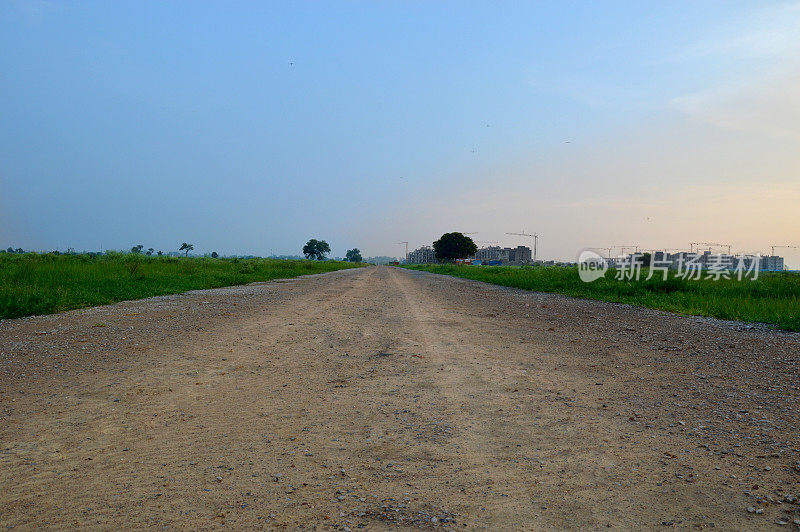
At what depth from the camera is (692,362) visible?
21.5ft

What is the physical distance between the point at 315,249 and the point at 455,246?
256 feet

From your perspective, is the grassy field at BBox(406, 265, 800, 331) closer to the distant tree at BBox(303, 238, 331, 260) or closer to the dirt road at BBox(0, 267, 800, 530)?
the dirt road at BBox(0, 267, 800, 530)


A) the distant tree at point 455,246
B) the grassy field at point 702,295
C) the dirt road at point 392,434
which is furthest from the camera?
the distant tree at point 455,246

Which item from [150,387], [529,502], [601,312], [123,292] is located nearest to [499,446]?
[529,502]

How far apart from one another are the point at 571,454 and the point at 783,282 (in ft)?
68.1

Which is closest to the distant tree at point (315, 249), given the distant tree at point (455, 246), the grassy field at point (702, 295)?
the distant tree at point (455, 246)

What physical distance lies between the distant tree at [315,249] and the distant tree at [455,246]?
72174 millimetres

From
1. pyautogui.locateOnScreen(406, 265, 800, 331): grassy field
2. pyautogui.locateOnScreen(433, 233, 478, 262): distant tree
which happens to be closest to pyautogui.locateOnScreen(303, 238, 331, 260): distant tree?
pyautogui.locateOnScreen(433, 233, 478, 262): distant tree

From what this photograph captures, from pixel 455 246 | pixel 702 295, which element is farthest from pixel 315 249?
pixel 702 295

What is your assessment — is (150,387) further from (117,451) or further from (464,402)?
(464,402)

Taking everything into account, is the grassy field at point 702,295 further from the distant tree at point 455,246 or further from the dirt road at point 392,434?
the distant tree at point 455,246

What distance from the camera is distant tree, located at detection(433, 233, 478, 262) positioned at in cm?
12044

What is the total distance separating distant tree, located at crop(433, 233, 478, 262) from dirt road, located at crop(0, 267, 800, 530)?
11306cm

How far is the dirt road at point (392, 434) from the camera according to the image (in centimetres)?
269
